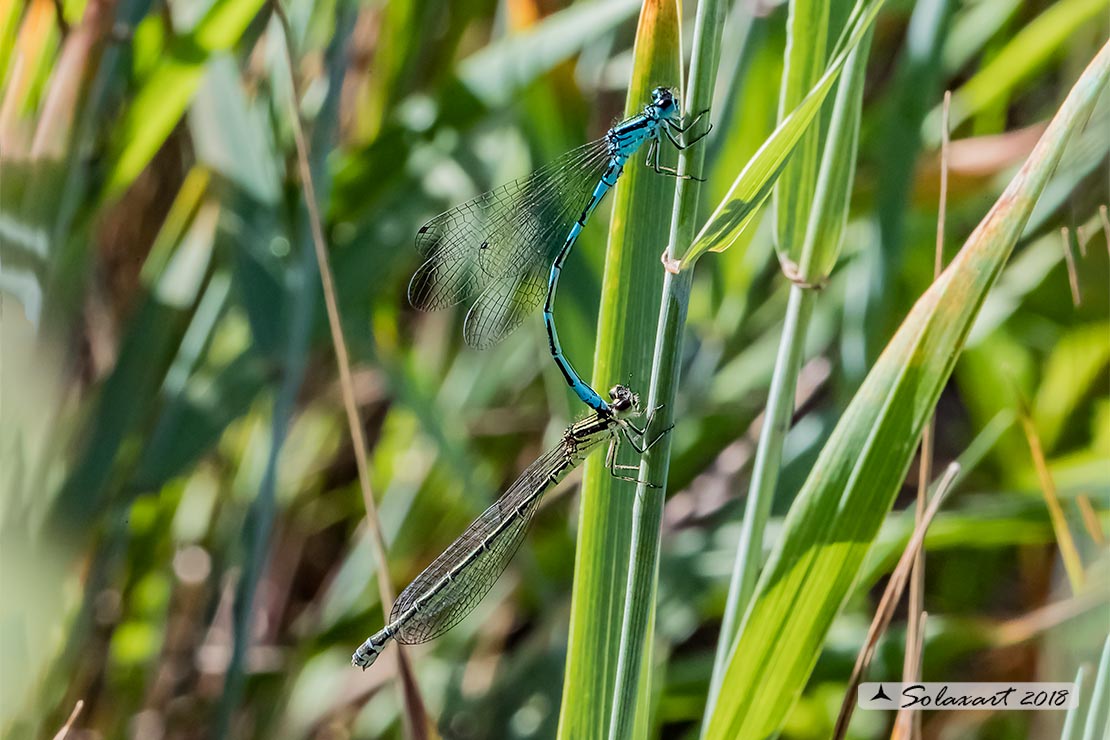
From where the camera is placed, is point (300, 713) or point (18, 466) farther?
point (300, 713)

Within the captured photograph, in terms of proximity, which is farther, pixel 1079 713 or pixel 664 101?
pixel 1079 713

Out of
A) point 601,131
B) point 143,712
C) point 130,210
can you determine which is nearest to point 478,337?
point 601,131

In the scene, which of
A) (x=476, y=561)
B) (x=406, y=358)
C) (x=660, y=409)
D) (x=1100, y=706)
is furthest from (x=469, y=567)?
(x=1100, y=706)

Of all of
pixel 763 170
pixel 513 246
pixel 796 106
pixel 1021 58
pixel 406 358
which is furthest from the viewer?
pixel 406 358

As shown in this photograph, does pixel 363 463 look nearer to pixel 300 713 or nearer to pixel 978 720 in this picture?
pixel 300 713

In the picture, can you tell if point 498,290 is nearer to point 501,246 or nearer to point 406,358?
point 501,246

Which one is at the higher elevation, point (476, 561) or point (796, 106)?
→ point (796, 106)
